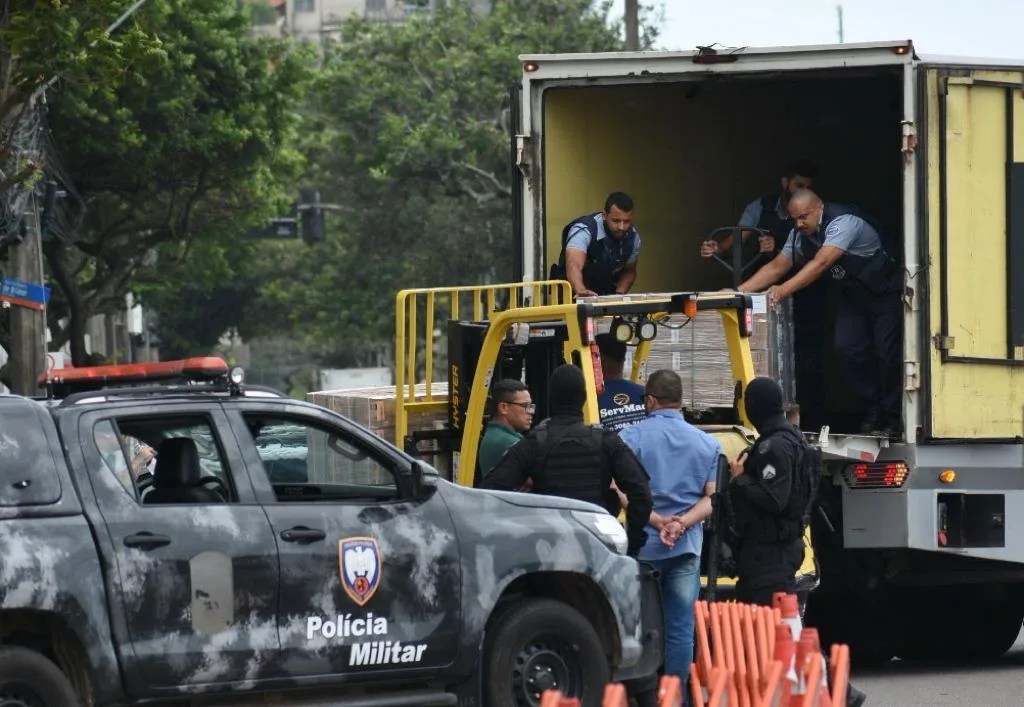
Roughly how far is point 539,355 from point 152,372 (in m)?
3.88

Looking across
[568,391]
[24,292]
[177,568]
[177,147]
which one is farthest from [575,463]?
[177,147]

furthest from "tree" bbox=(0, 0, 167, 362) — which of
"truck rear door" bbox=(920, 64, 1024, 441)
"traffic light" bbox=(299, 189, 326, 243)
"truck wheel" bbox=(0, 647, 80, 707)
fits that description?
"traffic light" bbox=(299, 189, 326, 243)

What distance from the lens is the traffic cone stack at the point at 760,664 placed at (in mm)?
6973

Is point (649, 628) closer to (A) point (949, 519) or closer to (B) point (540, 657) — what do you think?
(B) point (540, 657)

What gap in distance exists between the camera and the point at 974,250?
38.6 ft

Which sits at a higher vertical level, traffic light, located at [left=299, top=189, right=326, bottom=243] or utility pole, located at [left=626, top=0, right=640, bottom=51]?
utility pole, located at [left=626, top=0, right=640, bottom=51]

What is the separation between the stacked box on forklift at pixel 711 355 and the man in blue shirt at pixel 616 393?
54 cm

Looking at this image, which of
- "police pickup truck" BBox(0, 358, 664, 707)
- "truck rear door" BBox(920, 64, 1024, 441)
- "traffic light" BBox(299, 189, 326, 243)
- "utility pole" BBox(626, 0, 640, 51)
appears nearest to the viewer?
"police pickup truck" BBox(0, 358, 664, 707)

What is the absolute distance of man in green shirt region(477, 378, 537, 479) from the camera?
10.1 meters

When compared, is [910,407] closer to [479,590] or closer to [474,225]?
[479,590]

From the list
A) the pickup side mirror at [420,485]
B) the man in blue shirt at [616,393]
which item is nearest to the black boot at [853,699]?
the pickup side mirror at [420,485]

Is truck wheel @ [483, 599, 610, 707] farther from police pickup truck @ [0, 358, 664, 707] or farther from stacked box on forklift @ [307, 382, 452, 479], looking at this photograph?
stacked box on forklift @ [307, 382, 452, 479]

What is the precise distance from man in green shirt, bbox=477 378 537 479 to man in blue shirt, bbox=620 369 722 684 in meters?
0.69

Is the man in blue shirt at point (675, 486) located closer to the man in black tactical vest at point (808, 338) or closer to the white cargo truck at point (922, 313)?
the white cargo truck at point (922, 313)
